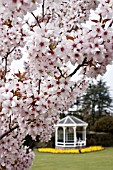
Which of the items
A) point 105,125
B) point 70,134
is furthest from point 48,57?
point 105,125

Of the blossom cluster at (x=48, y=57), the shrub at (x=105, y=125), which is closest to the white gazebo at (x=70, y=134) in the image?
the shrub at (x=105, y=125)

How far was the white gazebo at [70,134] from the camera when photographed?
20250 mm

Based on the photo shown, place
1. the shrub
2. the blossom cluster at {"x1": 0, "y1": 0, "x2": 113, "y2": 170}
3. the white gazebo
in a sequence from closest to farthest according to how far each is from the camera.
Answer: the blossom cluster at {"x1": 0, "y1": 0, "x2": 113, "y2": 170} → the white gazebo → the shrub

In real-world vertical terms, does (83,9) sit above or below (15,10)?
above

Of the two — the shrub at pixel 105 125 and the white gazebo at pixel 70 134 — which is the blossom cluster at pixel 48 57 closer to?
the white gazebo at pixel 70 134

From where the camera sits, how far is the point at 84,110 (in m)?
35.7

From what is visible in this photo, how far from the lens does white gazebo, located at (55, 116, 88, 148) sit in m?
20.2

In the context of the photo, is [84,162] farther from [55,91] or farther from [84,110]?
[84,110]

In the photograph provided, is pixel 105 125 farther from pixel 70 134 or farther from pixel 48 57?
pixel 48 57

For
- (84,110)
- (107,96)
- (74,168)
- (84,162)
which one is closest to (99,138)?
(84,162)

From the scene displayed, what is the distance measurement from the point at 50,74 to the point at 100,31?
1.15 feet

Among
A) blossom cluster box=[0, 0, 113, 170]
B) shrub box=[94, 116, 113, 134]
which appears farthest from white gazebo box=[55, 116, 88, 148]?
blossom cluster box=[0, 0, 113, 170]

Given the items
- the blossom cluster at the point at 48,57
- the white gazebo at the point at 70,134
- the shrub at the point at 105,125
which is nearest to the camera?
the blossom cluster at the point at 48,57

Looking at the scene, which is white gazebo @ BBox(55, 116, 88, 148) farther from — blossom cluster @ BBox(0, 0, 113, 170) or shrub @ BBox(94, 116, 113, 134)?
blossom cluster @ BBox(0, 0, 113, 170)
